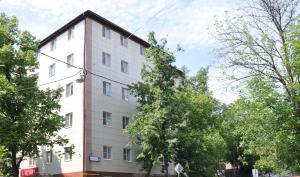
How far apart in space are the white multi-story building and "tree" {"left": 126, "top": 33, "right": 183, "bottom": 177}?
2.57 meters

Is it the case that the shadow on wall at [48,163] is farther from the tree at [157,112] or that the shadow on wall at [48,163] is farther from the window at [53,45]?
the window at [53,45]

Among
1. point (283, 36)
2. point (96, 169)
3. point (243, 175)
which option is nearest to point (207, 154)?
point (96, 169)

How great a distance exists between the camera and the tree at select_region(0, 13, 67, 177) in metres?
28.0

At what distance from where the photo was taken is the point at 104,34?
38.2 metres

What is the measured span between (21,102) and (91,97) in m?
7.28

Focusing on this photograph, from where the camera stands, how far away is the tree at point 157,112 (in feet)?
107

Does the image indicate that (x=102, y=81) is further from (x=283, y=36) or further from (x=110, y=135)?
(x=283, y=36)

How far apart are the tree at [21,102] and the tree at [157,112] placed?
21.7 feet

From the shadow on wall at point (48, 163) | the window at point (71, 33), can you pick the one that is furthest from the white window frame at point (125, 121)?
the window at point (71, 33)

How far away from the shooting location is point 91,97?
3497 centimetres

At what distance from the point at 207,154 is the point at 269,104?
612 inches

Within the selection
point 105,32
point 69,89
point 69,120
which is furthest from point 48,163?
point 105,32

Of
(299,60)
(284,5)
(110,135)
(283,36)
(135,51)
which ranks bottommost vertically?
(110,135)

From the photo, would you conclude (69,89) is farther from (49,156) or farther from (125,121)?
(49,156)
